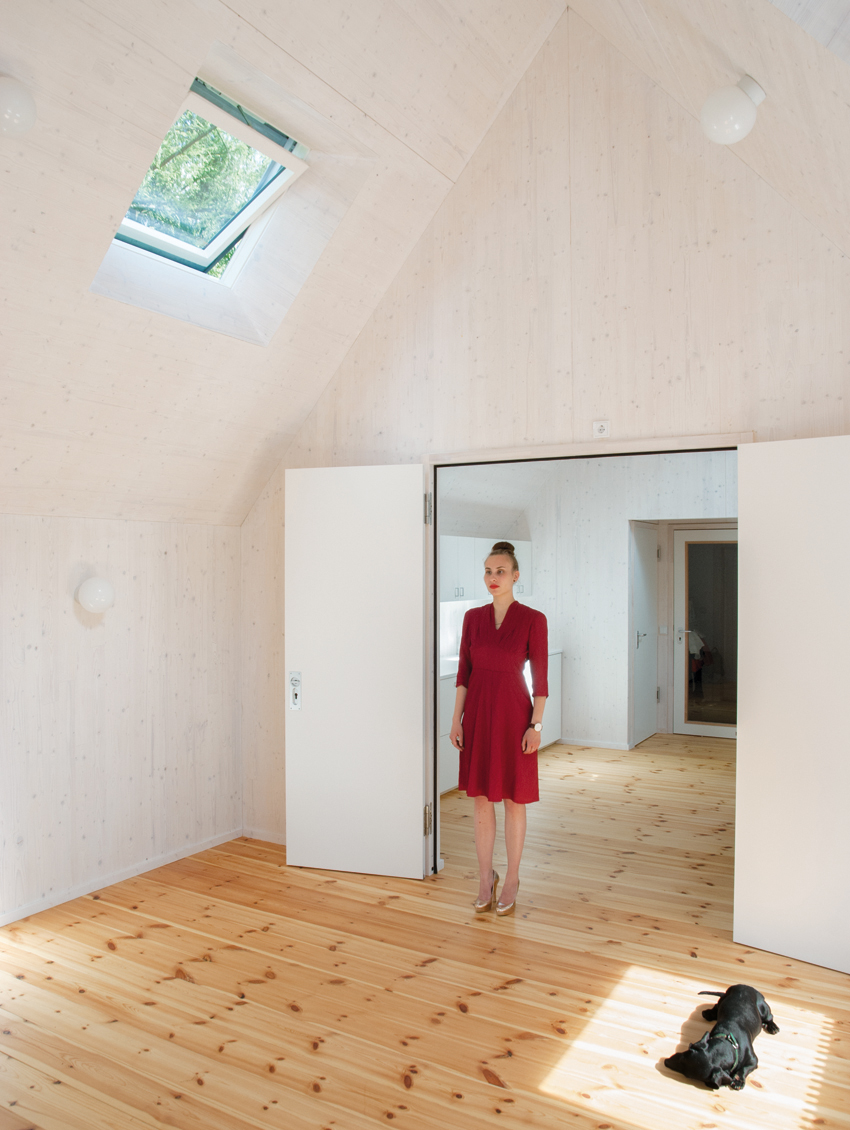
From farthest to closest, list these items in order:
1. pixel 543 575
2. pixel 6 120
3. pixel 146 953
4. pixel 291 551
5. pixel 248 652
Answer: pixel 543 575, pixel 248 652, pixel 291 551, pixel 146 953, pixel 6 120

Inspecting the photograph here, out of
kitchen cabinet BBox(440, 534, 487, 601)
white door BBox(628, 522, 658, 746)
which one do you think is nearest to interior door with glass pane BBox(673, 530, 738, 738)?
white door BBox(628, 522, 658, 746)

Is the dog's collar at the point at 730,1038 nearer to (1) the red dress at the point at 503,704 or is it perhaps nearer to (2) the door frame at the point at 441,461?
(1) the red dress at the point at 503,704

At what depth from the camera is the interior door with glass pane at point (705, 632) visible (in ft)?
25.7

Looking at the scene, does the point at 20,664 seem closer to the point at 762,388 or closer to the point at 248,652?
the point at 248,652

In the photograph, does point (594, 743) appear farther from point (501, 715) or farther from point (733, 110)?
point (733, 110)

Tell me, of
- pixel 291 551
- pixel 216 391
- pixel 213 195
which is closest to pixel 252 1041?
pixel 291 551

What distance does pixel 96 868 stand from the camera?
13.3ft

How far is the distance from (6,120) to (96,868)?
3.28 metres

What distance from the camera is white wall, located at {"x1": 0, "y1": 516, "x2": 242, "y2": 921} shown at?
3689 millimetres

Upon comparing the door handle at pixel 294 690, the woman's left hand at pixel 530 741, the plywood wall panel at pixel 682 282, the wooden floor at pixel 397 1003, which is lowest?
the wooden floor at pixel 397 1003

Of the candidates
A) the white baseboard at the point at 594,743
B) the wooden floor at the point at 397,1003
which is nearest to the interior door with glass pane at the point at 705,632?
the white baseboard at the point at 594,743

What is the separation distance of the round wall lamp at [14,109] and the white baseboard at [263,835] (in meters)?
3.69

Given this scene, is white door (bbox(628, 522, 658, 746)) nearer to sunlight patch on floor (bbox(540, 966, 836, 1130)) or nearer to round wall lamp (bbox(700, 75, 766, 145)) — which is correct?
sunlight patch on floor (bbox(540, 966, 836, 1130))

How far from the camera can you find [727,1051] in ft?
8.01
